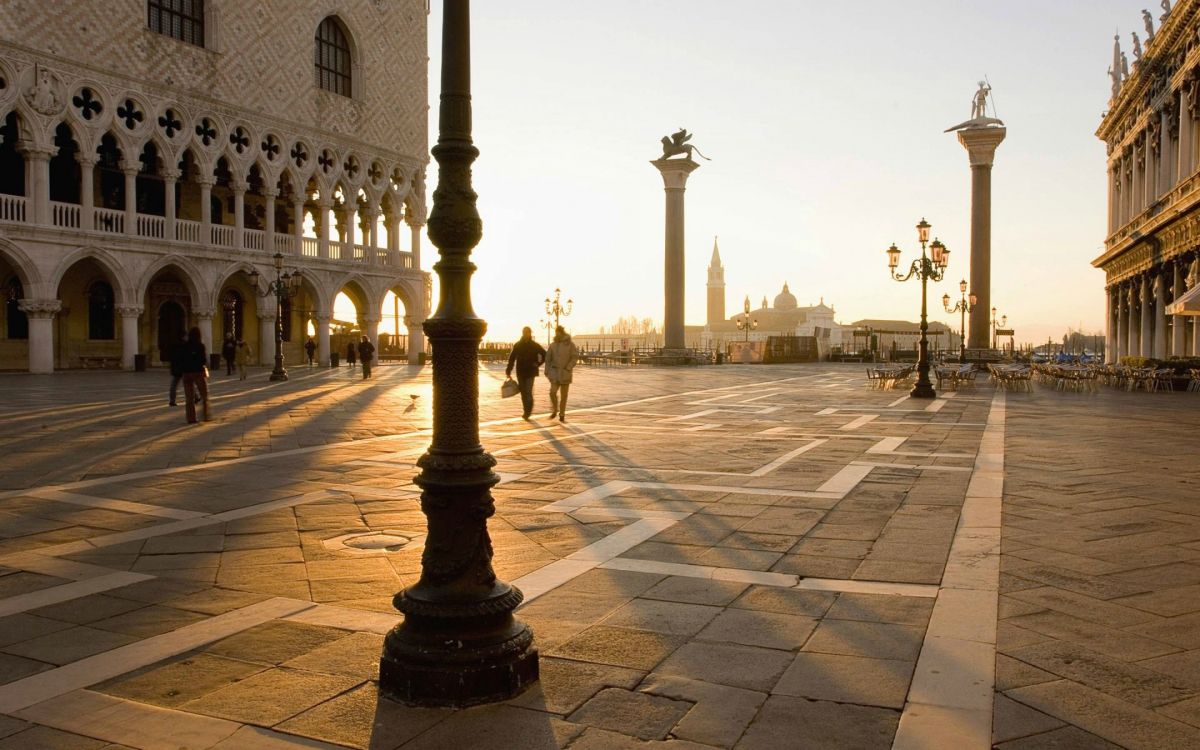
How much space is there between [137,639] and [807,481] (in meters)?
5.70

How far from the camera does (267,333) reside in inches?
1398

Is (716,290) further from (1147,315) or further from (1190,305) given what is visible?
(1190,305)

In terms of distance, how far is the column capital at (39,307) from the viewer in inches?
1057

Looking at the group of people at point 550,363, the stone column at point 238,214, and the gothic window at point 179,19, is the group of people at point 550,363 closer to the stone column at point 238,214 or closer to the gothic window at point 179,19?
the stone column at point 238,214

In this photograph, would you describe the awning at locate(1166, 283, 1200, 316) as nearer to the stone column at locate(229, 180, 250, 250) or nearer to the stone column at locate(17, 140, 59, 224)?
the stone column at locate(229, 180, 250, 250)

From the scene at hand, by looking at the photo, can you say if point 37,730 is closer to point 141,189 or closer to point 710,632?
point 710,632

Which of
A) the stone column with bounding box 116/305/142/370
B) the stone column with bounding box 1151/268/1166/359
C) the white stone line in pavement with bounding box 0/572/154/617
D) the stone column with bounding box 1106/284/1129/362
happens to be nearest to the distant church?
the stone column with bounding box 1106/284/1129/362

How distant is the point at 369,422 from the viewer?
13695 mm

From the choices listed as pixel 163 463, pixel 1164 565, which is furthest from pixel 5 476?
pixel 1164 565

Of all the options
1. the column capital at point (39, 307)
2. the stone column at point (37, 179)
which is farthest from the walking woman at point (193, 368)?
the stone column at point (37, 179)

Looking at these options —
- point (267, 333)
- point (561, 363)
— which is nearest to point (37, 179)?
point (267, 333)


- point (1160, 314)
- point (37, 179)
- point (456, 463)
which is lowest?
point (456, 463)

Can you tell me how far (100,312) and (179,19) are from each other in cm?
1043

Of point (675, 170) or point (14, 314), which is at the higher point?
point (675, 170)
